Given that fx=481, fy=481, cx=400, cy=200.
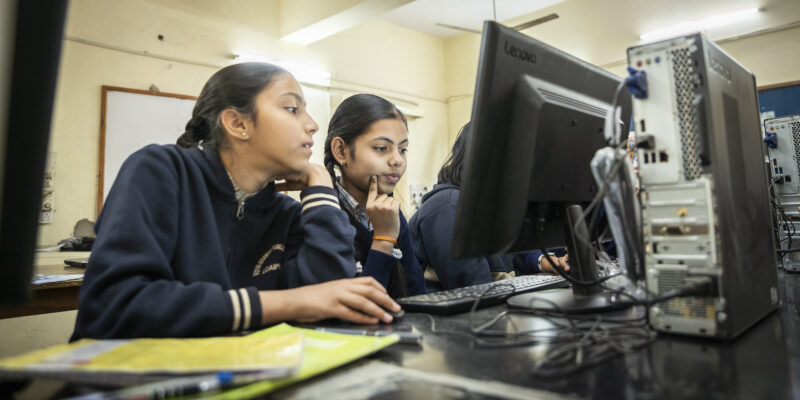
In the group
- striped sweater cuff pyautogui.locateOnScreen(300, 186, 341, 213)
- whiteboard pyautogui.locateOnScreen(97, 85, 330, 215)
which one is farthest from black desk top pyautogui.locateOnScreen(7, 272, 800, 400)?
whiteboard pyautogui.locateOnScreen(97, 85, 330, 215)

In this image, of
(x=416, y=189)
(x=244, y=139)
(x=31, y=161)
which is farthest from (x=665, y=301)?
(x=416, y=189)

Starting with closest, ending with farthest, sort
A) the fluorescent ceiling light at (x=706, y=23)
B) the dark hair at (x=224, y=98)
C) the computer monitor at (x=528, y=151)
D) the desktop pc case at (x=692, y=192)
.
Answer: the desktop pc case at (x=692, y=192), the computer monitor at (x=528, y=151), the dark hair at (x=224, y=98), the fluorescent ceiling light at (x=706, y=23)

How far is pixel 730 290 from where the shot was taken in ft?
2.00

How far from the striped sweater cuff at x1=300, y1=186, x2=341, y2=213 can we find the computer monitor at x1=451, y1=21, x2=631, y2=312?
0.48 meters

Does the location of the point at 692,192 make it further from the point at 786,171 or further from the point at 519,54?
the point at 786,171

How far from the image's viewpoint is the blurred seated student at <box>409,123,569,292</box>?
1.33m

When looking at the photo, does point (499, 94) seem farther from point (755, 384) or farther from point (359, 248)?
point (359, 248)

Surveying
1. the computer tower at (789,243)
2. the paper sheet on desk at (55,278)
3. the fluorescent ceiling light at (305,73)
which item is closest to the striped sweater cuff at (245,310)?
the paper sheet on desk at (55,278)

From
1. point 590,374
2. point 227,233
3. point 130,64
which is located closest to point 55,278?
point 227,233

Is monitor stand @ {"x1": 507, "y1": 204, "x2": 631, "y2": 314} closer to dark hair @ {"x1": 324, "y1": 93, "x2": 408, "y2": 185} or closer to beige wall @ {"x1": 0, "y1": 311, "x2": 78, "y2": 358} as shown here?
dark hair @ {"x1": 324, "y1": 93, "x2": 408, "y2": 185}

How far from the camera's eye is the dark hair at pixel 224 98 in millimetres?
1084

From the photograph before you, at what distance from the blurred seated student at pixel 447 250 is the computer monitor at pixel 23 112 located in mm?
937

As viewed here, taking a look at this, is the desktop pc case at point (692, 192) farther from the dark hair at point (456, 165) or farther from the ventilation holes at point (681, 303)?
the dark hair at point (456, 165)

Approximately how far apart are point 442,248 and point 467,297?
1.55ft
